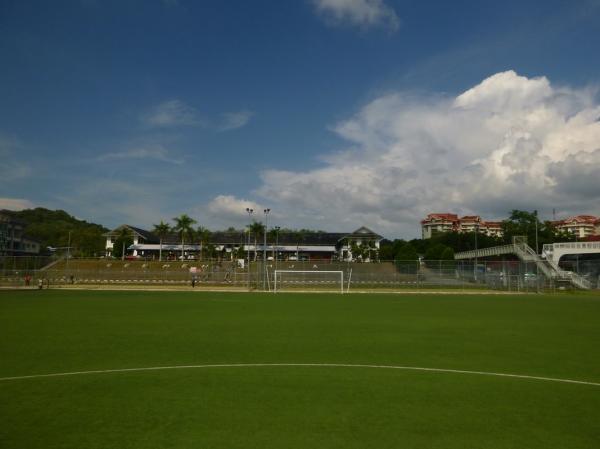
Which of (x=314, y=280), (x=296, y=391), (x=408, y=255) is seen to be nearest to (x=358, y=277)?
(x=314, y=280)

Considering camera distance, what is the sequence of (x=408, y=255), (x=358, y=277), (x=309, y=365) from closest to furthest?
(x=309, y=365) < (x=358, y=277) < (x=408, y=255)

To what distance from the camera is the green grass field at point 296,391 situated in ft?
18.0

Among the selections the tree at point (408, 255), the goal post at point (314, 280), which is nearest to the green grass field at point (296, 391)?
the goal post at point (314, 280)

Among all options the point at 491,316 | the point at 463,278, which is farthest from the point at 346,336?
the point at 463,278

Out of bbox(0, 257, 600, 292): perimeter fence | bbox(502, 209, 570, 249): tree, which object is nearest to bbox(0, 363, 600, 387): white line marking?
bbox(0, 257, 600, 292): perimeter fence

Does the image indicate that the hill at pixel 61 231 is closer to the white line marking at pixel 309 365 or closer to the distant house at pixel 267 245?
the distant house at pixel 267 245

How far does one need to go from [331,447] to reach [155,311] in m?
17.3

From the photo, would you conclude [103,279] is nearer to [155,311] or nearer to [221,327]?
[155,311]

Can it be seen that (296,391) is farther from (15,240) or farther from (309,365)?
(15,240)

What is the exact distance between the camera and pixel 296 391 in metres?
7.38

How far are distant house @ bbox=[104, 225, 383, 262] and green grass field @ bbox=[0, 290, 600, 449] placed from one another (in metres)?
86.4

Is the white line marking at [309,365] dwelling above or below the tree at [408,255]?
below

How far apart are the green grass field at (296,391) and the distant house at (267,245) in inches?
3403

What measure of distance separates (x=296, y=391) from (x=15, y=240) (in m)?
111
